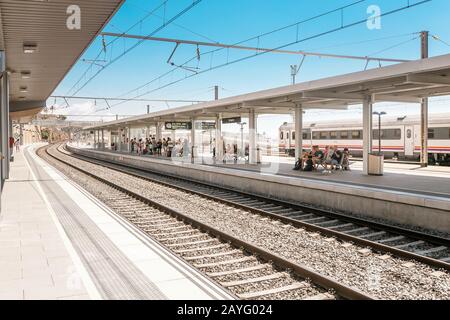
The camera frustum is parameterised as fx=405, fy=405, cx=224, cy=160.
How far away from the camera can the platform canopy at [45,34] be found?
8.40m

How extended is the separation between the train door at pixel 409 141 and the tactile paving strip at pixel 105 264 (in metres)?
22.4

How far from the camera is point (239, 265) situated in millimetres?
6316

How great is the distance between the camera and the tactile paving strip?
4695 mm

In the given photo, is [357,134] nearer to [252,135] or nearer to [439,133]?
[439,133]

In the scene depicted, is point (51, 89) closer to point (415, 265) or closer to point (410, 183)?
point (410, 183)

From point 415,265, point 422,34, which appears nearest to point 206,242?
point 415,265

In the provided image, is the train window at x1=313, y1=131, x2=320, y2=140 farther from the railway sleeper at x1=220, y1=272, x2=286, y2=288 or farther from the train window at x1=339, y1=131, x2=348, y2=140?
the railway sleeper at x1=220, y1=272, x2=286, y2=288

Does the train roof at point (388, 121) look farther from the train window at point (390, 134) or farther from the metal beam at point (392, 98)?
the metal beam at point (392, 98)

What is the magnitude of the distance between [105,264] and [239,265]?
6.59ft

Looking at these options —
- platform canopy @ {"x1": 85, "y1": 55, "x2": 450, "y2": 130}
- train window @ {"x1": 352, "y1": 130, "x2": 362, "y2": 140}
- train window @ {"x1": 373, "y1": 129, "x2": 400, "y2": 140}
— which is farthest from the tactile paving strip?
train window @ {"x1": 352, "y1": 130, "x2": 362, "y2": 140}

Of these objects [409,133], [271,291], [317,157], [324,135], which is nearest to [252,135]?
[317,157]

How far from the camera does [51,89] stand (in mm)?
21156

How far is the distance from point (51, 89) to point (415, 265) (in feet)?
65.1

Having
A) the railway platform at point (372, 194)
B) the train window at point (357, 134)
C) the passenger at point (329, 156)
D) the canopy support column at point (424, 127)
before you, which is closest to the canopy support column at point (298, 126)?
the passenger at point (329, 156)
